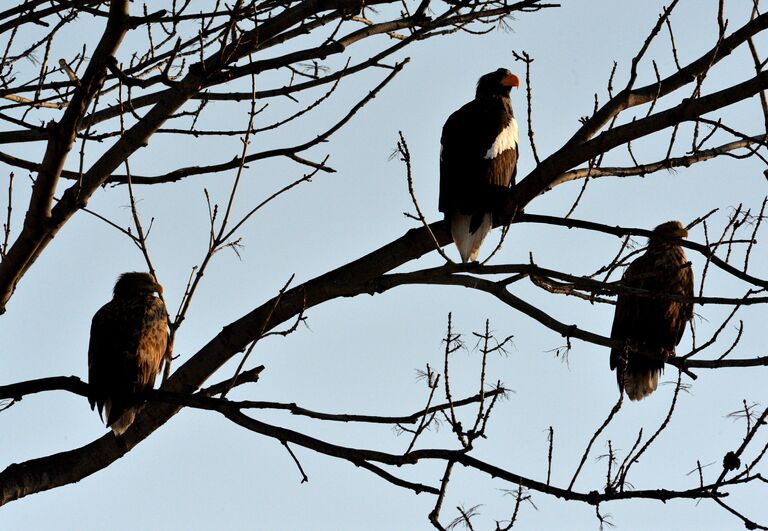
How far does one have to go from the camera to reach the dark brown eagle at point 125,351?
575 cm

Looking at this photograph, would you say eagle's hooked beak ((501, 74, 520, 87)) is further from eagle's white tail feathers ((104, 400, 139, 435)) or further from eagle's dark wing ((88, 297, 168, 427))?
eagle's white tail feathers ((104, 400, 139, 435))

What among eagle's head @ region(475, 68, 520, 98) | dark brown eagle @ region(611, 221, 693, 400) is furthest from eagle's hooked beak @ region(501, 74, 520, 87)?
dark brown eagle @ region(611, 221, 693, 400)

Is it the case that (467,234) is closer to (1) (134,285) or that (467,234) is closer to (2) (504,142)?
(2) (504,142)

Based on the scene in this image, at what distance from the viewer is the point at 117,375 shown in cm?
589

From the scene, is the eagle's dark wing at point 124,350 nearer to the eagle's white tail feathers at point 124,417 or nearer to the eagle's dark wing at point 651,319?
the eagle's white tail feathers at point 124,417

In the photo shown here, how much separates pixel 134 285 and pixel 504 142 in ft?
8.24

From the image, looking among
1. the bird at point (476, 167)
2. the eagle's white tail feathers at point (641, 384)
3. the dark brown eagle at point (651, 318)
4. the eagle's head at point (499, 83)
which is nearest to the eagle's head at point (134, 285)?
the bird at point (476, 167)

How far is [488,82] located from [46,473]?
4.34 metres

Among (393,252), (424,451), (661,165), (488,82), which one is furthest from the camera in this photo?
(488,82)

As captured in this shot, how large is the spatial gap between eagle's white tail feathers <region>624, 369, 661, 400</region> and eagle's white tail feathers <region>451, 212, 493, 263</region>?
2.65 meters

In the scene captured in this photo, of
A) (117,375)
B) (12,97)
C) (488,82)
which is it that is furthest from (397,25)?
(488,82)

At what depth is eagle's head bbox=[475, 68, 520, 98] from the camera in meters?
7.33

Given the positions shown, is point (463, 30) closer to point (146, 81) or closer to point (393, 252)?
point (393, 252)

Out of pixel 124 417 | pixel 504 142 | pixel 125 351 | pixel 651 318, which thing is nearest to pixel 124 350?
pixel 125 351
